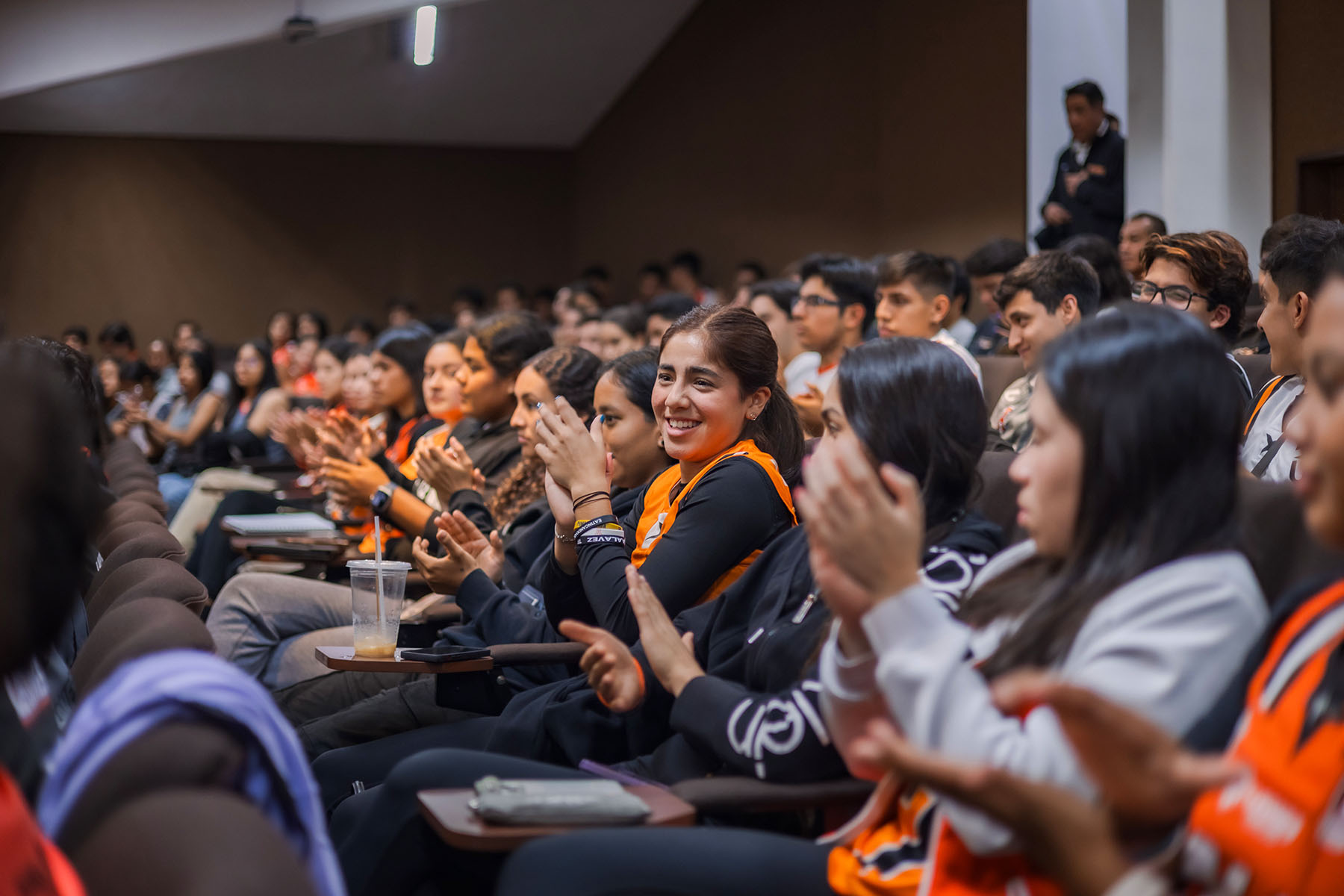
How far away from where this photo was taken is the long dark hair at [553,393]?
3076mm

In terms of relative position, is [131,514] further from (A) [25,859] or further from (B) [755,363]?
(A) [25,859]

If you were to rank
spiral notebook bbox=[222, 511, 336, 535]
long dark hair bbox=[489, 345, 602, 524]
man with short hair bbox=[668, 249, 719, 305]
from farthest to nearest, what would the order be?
1. man with short hair bbox=[668, 249, 719, 305]
2. spiral notebook bbox=[222, 511, 336, 535]
3. long dark hair bbox=[489, 345, 602, 524]

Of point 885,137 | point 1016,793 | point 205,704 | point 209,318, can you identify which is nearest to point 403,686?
point 205,704

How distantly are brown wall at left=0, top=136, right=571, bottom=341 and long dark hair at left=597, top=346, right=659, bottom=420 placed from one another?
1071 centimetres

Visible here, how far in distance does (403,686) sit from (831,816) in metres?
1.16

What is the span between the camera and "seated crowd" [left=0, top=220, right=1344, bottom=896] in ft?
3.18

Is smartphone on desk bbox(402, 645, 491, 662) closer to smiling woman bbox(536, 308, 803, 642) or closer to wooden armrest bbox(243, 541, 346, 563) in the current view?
smiling woman bbox(536, 308, 803, 642)

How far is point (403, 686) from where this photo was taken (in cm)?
240

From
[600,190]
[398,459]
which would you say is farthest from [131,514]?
[600,190]

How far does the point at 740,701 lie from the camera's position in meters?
1.54

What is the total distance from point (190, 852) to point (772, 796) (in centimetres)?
72

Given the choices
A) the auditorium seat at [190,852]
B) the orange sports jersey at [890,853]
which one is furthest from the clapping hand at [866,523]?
the auditorium seat at [190,852]

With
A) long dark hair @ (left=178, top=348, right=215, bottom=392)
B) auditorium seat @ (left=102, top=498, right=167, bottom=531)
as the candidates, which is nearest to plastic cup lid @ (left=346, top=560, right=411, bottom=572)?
auditorium seat @ (left=102, top=498, right=167, bottom=531)

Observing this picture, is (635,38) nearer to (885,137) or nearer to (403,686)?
(885,137)
